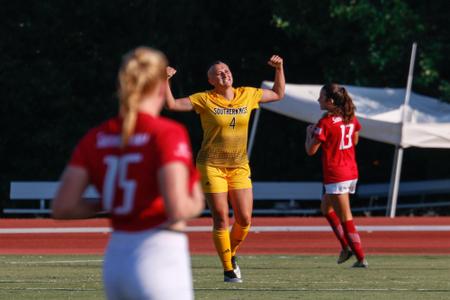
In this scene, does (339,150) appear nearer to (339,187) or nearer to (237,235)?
(339,187)

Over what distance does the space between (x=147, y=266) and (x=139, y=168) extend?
37cm

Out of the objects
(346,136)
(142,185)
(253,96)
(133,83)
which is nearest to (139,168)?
(142,185)

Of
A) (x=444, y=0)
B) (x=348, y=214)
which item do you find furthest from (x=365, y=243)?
(x=444, y=0)

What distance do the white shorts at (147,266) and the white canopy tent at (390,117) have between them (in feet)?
51.9

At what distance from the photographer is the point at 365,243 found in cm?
1916

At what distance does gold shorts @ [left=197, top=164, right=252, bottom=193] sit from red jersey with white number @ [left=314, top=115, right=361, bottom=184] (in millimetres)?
2201

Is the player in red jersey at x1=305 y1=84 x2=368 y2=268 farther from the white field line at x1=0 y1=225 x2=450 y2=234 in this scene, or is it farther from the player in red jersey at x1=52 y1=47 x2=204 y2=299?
the player in red jersey at x1=52 y1=47 x2=204 y2=299

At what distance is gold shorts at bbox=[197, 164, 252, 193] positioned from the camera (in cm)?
1138

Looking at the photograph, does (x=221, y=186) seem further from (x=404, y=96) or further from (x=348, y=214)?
(x=404, y=96)

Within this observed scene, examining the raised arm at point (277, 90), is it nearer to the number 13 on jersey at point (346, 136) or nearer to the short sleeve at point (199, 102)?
the short sleeve at point (199, 102)

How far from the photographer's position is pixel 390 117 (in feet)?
69.6

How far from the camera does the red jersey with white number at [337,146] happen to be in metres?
13.7

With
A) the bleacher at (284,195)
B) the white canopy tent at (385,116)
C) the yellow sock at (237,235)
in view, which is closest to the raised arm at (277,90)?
the yellow sock at (237,235)

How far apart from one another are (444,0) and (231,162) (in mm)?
14783
